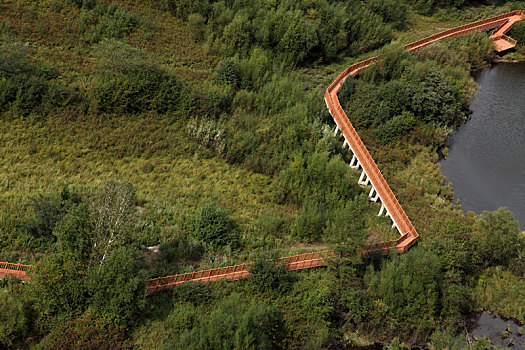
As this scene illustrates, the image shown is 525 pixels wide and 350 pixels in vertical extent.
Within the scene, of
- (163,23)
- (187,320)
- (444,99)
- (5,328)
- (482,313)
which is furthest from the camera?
(163,23)

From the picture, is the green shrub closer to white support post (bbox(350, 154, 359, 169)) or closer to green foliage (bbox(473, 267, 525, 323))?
white support post (bbox(350, 154, 359, 169))

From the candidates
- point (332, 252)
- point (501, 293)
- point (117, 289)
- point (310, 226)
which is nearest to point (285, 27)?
point (310, 226)

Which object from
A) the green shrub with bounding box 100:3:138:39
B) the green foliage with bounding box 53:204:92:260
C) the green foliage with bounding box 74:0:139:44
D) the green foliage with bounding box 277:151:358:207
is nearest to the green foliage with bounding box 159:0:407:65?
the green shrub with bounding box 100:3:138:39

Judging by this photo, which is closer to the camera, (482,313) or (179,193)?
(482,313)

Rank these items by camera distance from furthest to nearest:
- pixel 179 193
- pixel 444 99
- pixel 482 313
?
pixel 444 99 → pixel 179 193 → pixel 482 313

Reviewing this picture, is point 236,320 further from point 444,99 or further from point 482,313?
point 444,99

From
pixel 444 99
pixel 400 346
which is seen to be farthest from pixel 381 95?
pixel 400 346
